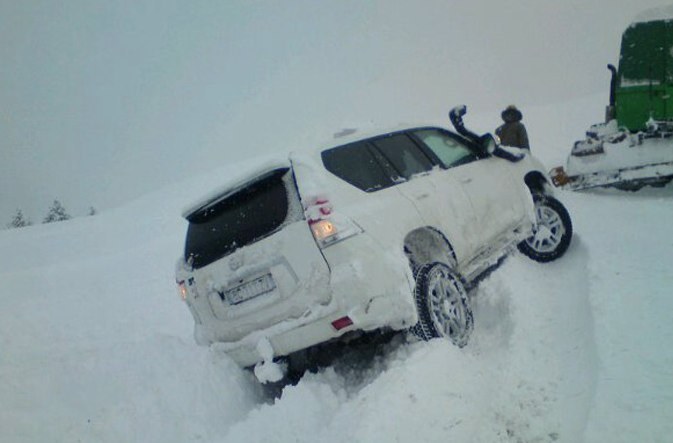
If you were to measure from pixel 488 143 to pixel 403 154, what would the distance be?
126 centimetres

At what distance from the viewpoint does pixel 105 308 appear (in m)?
9.36

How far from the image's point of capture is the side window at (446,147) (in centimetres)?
507

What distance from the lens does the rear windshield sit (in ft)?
12.3

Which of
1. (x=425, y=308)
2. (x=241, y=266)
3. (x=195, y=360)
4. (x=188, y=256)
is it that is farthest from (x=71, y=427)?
(x=425, y=308)

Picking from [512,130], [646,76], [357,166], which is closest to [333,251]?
[357,166]

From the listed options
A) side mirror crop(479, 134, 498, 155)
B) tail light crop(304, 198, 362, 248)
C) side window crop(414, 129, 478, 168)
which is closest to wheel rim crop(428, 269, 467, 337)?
tail light crop(304, 198, 362, 248)

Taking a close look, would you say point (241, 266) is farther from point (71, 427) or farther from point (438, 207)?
point (71, 427)

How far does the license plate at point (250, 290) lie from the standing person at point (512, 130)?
25.8 feet

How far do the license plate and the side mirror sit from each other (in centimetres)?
295

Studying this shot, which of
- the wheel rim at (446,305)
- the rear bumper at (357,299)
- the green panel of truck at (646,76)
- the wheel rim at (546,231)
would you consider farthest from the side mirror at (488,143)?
the green panel of truck at (646,76)

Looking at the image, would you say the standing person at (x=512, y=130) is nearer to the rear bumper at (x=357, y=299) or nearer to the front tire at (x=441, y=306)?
the front tire at (x=441, y=306)

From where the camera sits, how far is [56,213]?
52.1 metres

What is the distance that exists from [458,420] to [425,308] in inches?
35.1

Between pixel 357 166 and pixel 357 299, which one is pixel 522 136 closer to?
pixel 357 166
